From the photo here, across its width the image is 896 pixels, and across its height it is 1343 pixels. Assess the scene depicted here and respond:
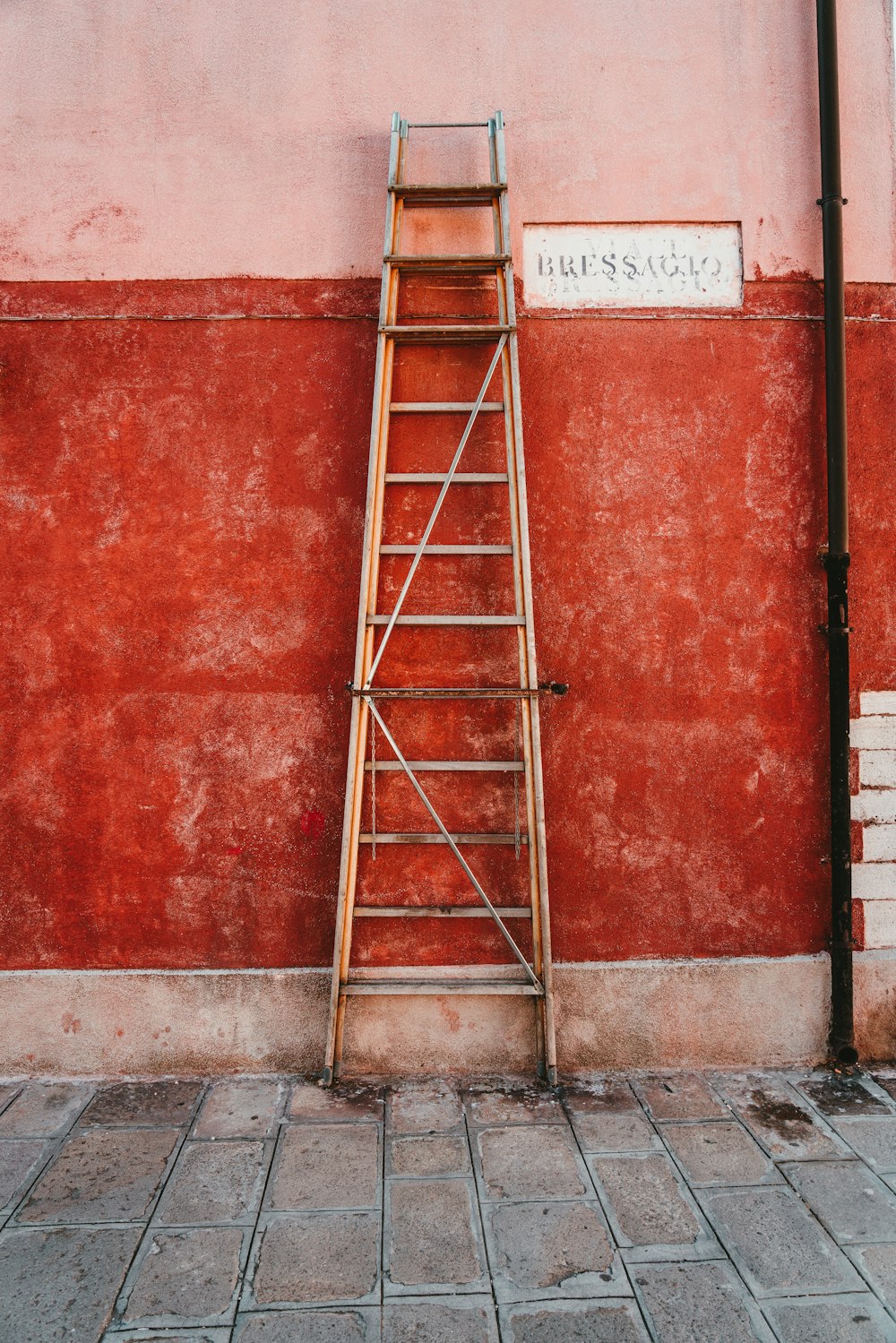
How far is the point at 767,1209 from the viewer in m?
2.51

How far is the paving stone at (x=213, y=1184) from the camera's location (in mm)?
2502

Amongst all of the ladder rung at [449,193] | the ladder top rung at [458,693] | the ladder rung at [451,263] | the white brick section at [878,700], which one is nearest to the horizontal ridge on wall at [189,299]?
the ladder rung at [451,263]

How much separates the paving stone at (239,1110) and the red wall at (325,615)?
46cm

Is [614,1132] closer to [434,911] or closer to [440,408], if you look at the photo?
[434,911]

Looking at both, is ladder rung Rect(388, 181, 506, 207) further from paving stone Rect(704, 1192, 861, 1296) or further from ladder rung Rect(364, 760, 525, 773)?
paving stone Rect(704, 1192, 861, 1296)

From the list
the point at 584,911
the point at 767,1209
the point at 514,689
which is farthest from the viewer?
the point at 584,911

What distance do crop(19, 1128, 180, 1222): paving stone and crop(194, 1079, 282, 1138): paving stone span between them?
13 centimetres

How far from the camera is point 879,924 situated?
346cm

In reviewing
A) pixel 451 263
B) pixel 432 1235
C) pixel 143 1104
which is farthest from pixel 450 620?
pixel 143 1104

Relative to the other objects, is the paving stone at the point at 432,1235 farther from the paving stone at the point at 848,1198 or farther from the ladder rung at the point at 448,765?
the ladder rung at the point at 448,765

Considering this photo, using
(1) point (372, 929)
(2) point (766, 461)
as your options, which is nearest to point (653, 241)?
(2) point (766, 461)

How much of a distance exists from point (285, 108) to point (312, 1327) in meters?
4.12

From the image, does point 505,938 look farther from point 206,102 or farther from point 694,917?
point 206,102

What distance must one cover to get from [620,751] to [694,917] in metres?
0.73
